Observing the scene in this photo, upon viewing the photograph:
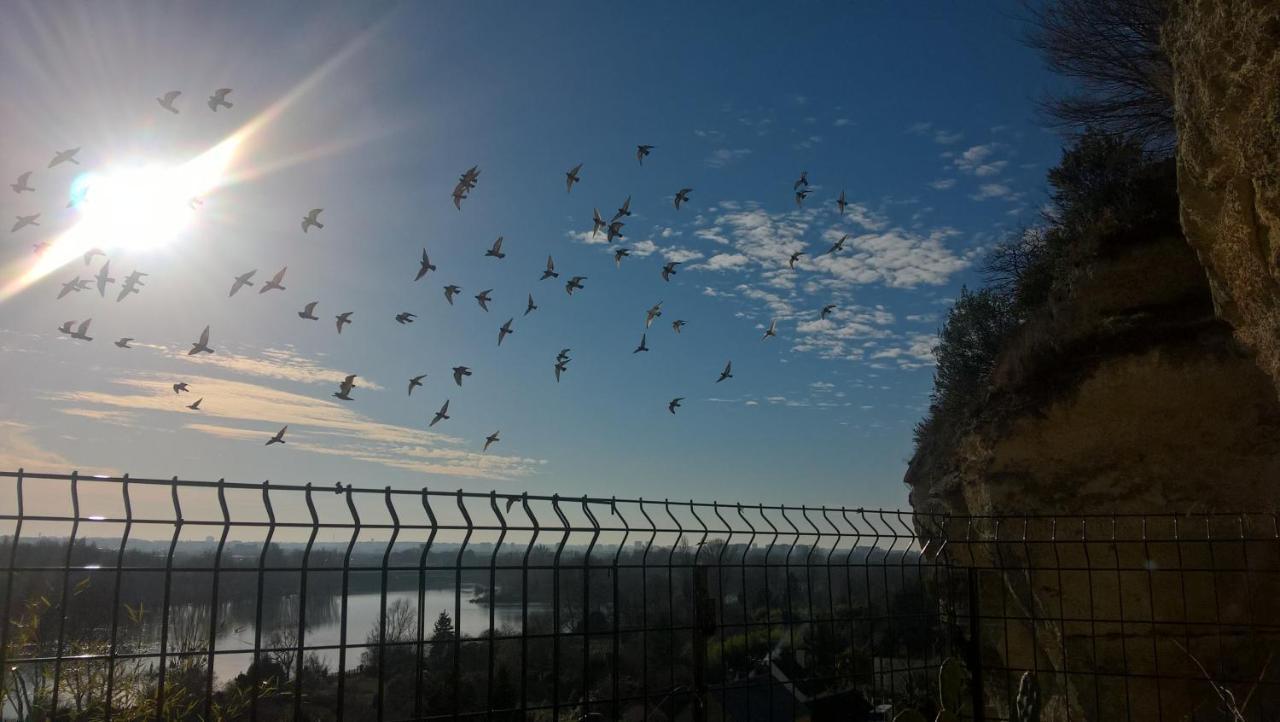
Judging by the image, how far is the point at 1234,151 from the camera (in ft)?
17.8

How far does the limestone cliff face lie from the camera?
5070 mm

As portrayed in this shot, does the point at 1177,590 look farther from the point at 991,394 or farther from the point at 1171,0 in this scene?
the point at 1171,0

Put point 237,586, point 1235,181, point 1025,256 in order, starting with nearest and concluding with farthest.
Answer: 1. point 237,586
2. point 1235,181
3. point 1025,256

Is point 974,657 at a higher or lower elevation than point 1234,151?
lower

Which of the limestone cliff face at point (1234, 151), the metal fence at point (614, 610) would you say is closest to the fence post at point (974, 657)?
the metal fence at point (614, 610)

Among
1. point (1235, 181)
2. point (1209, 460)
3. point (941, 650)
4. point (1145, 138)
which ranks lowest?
point (941, 650)

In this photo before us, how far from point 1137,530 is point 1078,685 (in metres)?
1.96

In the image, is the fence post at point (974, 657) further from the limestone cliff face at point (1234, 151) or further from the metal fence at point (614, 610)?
the limestone cliff face at point (1234, 151)

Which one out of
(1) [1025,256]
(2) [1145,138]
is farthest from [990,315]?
(2) [1145,138]

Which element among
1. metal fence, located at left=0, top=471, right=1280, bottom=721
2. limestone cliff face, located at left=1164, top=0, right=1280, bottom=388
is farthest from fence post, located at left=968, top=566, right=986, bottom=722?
limestone cliff face, located at left=1164, top=0, right=1280, bottom=388

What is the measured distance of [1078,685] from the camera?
9.73 metres

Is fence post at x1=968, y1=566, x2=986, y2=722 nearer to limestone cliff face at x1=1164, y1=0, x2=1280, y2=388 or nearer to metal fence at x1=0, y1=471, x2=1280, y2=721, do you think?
metal fence at x1=0, y1=471, x2=1280, y2=721

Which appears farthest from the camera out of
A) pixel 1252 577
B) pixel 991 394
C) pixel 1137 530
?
pixel 991 394

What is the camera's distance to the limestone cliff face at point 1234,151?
5.07m
